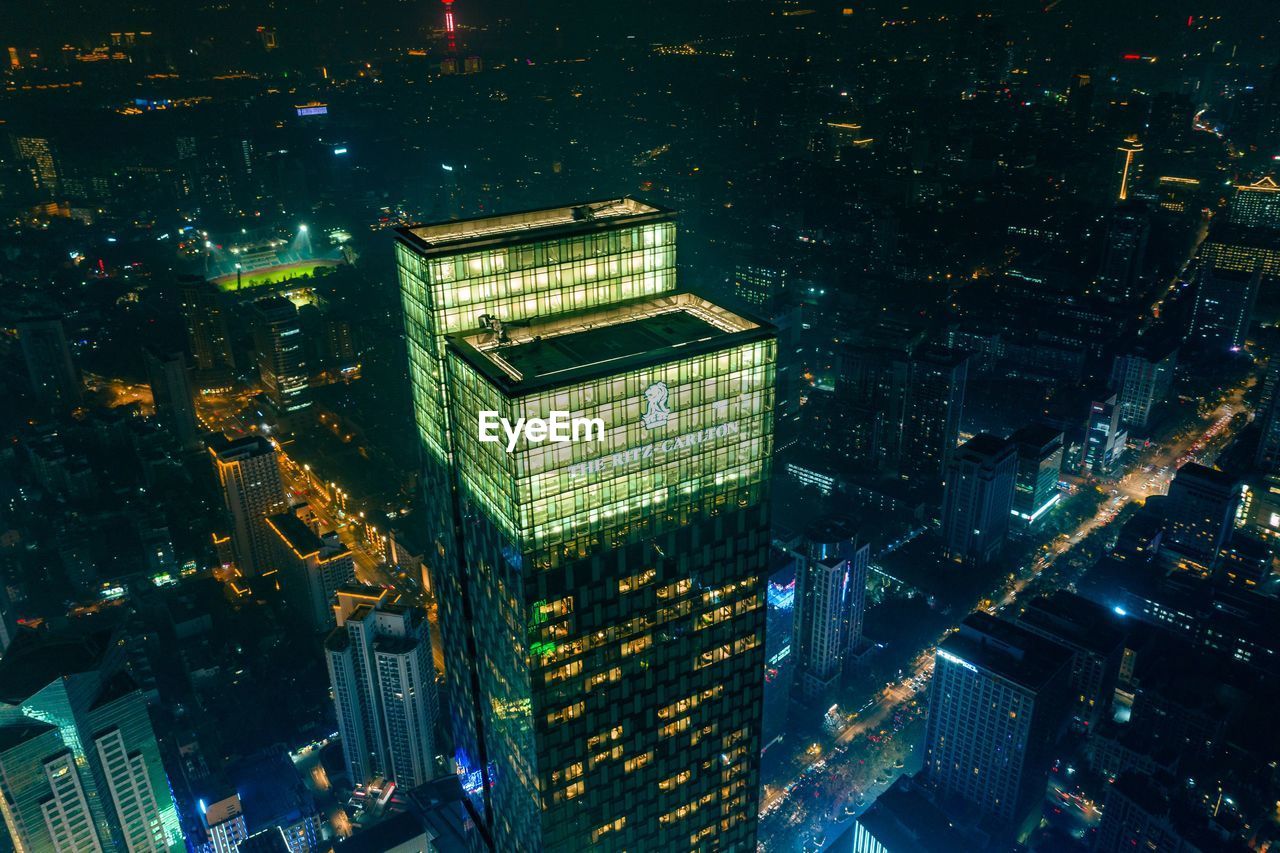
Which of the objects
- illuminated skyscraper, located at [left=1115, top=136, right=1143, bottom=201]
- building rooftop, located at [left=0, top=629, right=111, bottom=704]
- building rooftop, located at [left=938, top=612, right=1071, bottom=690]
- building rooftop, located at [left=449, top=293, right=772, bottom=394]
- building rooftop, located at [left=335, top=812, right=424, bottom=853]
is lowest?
building rooftop, located at [left=335, top=812, right=424, bottom=853]

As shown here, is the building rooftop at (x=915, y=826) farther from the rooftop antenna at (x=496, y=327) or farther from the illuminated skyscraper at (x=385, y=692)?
the rooftop antenna at (x=496, y=327)

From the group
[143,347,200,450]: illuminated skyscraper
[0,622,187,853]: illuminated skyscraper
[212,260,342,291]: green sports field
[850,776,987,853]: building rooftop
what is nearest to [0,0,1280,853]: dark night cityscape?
[0,622,187,853]: illuminated skyscraper

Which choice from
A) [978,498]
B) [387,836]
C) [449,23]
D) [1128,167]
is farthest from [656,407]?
[1128,167]

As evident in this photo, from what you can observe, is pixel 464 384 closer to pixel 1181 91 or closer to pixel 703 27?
pixel 703 27

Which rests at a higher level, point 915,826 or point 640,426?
point 640,426
